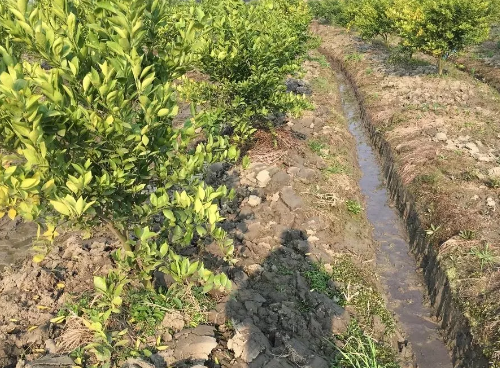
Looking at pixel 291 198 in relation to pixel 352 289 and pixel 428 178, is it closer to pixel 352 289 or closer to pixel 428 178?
pixel 352 289

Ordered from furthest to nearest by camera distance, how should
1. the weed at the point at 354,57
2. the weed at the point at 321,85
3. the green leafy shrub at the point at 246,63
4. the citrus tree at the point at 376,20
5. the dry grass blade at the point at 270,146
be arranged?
1. the citrus tree at the point at 376,20
2. the weed at the point at 354,57
3. the weed at the point at 321,85
4. the dry grass blade at the point at 270,146
5. the green leafy shrub at the point at 246,63

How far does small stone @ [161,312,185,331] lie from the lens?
493 centimetres

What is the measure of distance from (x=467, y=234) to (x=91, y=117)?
305 inches

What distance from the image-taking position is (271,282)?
6488 millimetres

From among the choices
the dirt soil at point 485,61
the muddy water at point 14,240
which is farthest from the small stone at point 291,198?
the dirt soil at point 485,61

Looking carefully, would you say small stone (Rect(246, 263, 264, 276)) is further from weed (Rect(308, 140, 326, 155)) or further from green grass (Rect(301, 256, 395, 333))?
weed (Rect(308, 140, 326, 155))

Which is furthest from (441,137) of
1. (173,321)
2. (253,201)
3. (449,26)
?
(173,321)

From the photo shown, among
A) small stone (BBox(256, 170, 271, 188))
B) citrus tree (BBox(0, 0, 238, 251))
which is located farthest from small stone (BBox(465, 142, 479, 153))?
citrus tree (BBox(0, 0, 238, 251))

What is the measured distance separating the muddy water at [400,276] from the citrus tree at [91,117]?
511 cm

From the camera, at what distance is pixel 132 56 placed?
3166mm

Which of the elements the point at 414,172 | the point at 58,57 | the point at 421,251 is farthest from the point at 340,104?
the point at 58,57

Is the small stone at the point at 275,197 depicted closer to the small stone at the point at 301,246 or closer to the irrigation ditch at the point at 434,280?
the small stone at the point at 301,246

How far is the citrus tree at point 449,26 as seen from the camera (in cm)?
1606

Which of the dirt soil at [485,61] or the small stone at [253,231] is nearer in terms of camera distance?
the small stone at [253,231]
